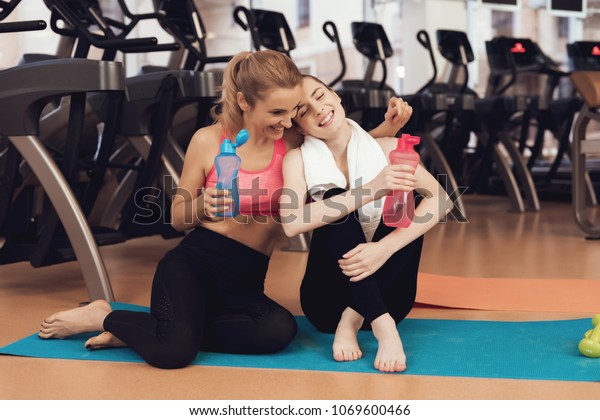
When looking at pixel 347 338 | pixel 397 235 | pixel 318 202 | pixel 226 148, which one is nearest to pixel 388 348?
pixel 347 338

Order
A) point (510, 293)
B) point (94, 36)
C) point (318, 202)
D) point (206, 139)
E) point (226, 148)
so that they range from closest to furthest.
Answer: point (226, 148)
point (318, 202)
point (206, 139)
point (510, 293)
point (94, 36)

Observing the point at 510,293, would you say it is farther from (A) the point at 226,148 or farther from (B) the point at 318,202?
(A) the point at 226,148

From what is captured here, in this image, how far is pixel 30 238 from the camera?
2756 millimetres

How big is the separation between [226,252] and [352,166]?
393 millimetres

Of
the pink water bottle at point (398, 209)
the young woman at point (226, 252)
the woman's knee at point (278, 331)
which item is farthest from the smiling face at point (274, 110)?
the woman's knee at point (278, 331)

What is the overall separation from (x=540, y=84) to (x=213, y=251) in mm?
7897

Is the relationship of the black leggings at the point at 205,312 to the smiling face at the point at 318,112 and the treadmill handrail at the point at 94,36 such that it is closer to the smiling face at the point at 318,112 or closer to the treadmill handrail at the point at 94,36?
the smiling face at the point at 318,112

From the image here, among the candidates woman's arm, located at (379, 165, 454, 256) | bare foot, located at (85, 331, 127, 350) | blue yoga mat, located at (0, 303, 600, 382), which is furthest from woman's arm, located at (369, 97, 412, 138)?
bare foot, located at (85, 331, 127, 350)

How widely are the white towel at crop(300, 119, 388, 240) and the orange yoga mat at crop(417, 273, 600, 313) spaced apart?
68cm

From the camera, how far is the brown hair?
1.75 metres

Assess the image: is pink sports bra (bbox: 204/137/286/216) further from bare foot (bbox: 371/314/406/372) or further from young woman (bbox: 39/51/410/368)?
bare foot (bbox: 371/314/406/372)

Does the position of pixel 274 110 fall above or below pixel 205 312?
above

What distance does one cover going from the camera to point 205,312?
1.89 meters
